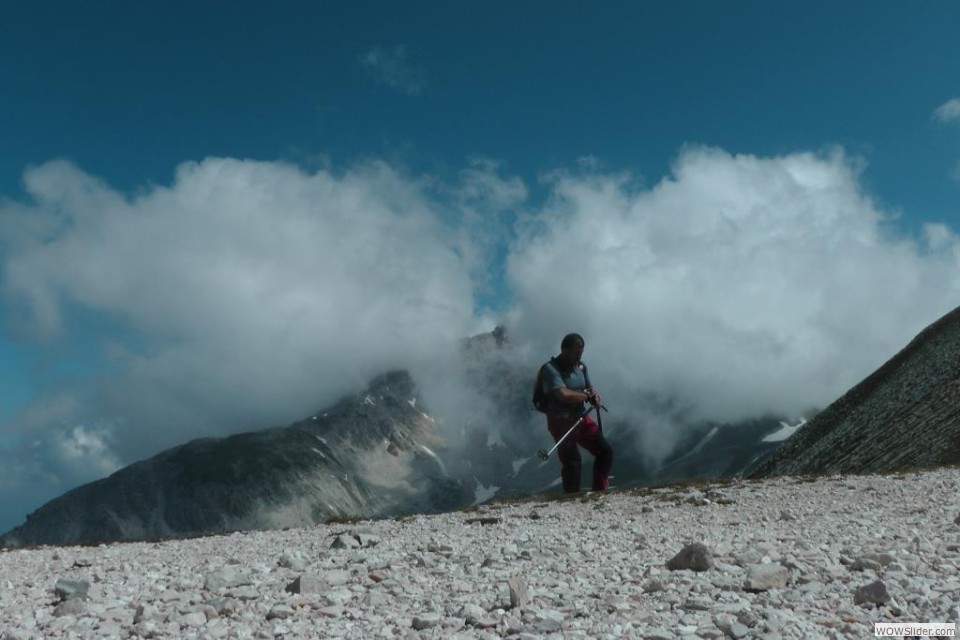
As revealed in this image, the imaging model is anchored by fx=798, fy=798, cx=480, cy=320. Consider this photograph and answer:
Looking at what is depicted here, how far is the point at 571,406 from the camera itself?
1936 centimetres

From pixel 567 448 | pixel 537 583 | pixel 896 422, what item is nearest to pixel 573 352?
pixel 567 448

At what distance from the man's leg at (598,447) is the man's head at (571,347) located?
1554 mm

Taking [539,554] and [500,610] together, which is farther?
[539,554]

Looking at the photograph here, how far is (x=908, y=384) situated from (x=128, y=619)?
6723 centimetres

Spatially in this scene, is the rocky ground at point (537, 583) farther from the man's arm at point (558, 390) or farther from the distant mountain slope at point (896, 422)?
the distant mountain slope at point (896, 422)

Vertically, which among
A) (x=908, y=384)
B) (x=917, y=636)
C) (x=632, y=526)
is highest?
(x=908, y=384)

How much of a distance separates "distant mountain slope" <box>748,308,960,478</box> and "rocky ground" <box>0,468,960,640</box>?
36519 millimetres

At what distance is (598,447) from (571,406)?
122 centimetres

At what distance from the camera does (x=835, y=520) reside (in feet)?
43.5

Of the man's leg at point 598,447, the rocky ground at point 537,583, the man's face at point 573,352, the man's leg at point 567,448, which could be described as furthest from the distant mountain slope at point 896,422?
the rocky ground at point 537,583

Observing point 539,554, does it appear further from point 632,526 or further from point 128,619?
point 128,619

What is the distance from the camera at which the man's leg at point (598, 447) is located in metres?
19.4

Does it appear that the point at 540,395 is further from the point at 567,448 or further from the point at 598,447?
the point at 598,447

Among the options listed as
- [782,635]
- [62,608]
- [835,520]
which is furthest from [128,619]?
[835,520]
